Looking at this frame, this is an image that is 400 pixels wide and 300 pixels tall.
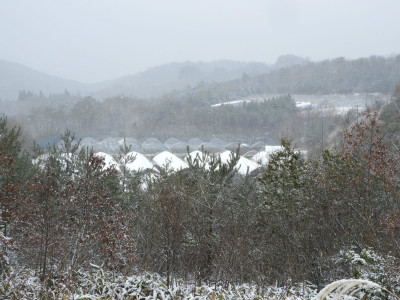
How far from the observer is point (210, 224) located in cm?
1170

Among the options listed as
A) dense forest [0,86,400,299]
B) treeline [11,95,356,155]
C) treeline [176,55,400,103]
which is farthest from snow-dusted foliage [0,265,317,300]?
treeline [176,55,400,103]

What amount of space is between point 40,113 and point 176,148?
56265 millimetres

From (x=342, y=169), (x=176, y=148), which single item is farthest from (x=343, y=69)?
(x=342, y=169)

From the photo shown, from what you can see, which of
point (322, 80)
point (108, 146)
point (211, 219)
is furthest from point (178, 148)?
point (322, 80)

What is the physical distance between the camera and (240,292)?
24.4 feet

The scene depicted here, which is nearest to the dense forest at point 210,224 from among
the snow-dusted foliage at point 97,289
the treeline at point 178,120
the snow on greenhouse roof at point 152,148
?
the snow-dusted foliage at point 97,289

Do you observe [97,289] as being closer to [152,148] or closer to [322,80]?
[152,148]

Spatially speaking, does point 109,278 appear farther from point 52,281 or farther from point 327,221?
point 327,221

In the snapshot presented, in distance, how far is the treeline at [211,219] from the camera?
26.0 ft

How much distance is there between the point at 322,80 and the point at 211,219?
15384 centimetres

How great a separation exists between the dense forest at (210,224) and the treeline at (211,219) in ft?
0.15

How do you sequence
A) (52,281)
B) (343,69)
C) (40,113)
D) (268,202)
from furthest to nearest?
(343,69) < (40,113) < (268,202) < (52,281)

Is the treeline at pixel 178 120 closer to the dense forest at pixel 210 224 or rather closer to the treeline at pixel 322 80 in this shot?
the treeline at pixel 322 80

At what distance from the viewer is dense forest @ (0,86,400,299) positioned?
7562 mm
